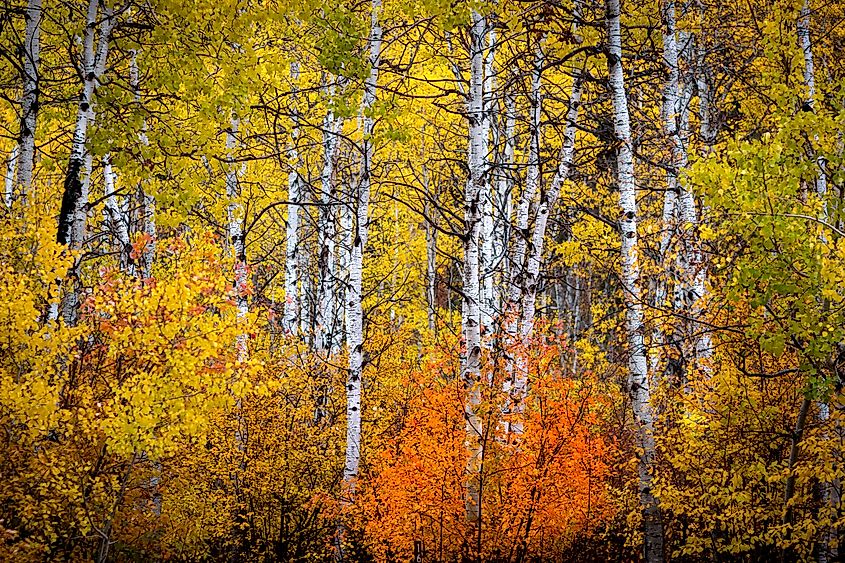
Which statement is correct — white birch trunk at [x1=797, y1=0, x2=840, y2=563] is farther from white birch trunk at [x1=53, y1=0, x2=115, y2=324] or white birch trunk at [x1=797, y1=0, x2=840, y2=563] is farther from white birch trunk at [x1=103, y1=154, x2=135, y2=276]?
white birch trunk at [x1=103, y1=154, x2=135, y2=276]

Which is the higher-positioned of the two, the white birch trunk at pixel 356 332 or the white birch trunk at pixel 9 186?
the white birch trunk at pixel 9 186

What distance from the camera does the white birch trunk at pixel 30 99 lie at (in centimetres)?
782

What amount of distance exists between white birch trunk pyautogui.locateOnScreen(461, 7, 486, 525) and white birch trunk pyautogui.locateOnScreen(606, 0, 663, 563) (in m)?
1.60

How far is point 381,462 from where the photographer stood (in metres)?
11.2

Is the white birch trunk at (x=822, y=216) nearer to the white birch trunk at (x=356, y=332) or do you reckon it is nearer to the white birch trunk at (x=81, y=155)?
the white birch trunk at (x=356, y=332)

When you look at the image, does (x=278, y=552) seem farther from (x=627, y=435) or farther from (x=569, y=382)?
(x=627, y=435)

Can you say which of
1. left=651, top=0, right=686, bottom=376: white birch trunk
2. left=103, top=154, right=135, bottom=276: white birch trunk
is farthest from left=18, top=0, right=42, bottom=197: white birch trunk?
left=651, top=0, right=686, bottom=376: white birch trunk

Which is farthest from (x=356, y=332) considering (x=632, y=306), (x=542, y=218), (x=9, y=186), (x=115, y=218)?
(x=9, y=186)

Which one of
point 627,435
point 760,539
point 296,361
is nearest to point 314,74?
point 296,361

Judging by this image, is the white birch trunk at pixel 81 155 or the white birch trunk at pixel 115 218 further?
the white birch trunk at pixel 115 218

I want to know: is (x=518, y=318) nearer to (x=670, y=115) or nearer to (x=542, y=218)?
(x=542, y=218)

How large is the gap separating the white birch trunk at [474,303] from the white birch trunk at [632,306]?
5.24 ft

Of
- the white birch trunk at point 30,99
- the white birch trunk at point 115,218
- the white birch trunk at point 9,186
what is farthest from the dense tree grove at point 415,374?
the white birch trunk at point 115,218

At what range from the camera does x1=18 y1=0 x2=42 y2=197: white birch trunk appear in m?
7.82
